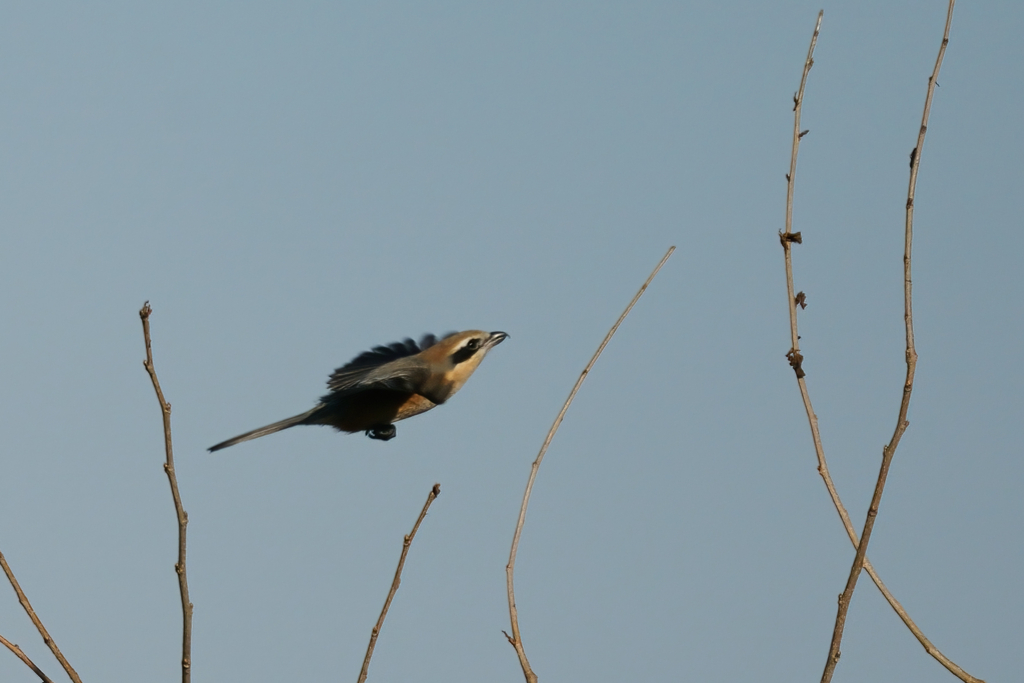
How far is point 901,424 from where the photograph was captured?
271cm

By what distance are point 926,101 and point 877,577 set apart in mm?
1203

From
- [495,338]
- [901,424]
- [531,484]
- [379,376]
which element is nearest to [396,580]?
[531,484]

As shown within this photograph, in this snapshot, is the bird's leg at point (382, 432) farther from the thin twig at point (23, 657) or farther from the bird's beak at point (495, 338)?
the thin twig at point (23, 657)

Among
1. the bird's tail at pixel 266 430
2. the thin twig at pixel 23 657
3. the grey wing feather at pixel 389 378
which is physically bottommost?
the thin twig at pixel 23 657

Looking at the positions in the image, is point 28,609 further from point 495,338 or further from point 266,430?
point 495,338

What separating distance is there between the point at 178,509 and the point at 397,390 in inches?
142

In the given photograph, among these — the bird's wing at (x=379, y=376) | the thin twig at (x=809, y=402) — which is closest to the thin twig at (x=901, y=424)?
the thin twig at (x=809, y=402)

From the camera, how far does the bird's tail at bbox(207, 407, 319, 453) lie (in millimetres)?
5543

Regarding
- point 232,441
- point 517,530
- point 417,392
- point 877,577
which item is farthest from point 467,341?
point 877,577

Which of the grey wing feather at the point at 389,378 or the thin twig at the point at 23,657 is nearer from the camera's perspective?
the thin twig at the point at 23,657

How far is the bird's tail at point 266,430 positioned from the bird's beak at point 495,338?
108cm

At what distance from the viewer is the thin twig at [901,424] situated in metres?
2.54

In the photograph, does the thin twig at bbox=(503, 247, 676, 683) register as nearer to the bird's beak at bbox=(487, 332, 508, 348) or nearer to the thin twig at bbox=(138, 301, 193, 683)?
the thin twig at bbox=(138, 301, 193, 683)

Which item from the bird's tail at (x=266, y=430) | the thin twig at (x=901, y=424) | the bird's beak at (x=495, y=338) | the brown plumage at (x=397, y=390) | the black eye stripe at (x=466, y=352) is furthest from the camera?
the bird's beak at (x=495, y=338)
